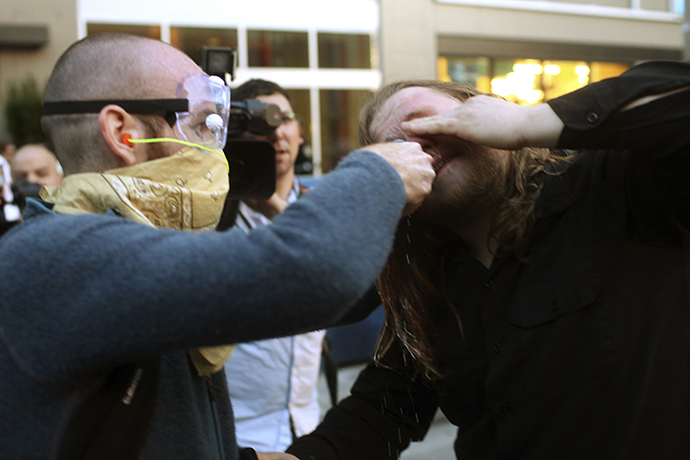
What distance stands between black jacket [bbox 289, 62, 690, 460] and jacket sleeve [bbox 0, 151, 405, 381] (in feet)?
2.17

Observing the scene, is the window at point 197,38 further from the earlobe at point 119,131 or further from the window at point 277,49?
the earlobe at point 119,131

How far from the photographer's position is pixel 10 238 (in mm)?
1001

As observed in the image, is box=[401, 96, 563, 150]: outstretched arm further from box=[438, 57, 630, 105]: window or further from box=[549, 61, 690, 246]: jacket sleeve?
box=[438, 57, 630, 105]: window

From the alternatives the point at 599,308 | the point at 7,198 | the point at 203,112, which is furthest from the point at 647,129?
the point at 7,198

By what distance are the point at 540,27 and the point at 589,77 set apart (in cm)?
183

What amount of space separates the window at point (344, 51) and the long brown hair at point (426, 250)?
10.3m

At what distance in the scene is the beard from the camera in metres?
1.62

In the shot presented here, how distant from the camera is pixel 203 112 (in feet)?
4.48

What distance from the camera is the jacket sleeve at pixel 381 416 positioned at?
71.9 inches

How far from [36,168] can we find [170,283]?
14.7ft

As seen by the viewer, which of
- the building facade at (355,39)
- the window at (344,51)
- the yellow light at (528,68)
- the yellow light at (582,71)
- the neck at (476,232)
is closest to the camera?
the neck at (476,232)

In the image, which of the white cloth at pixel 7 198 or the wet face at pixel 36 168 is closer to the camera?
the white cloth at pixel 7 198

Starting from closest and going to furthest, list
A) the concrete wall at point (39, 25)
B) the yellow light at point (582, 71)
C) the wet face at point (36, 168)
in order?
the wet face at point (36, 168), the concrete wall at point (39, 25), the yellow light at point (582, 71)

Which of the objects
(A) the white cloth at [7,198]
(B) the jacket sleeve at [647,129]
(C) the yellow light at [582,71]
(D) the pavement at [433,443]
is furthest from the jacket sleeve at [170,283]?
(C) the yellow light at [582,71]
